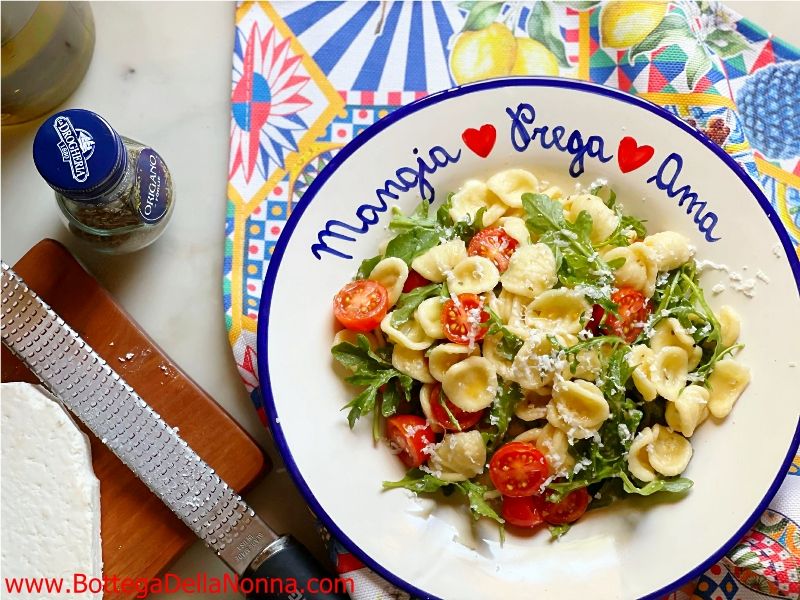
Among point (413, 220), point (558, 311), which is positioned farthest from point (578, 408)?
point (413, 220)

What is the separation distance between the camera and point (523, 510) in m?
1.60

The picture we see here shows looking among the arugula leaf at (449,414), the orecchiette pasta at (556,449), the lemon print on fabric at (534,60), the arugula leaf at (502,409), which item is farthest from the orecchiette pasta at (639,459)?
the lemon print on fabric at (534,60)

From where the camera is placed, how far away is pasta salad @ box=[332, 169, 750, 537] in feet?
5.07

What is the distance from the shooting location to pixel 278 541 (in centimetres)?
172

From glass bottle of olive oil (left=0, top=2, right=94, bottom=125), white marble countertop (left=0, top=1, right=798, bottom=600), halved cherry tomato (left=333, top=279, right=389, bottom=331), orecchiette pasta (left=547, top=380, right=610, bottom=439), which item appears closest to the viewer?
orecchiette pasta (left=547, top=380, right=610, bottom=439)

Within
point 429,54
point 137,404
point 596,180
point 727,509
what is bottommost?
point 727,509

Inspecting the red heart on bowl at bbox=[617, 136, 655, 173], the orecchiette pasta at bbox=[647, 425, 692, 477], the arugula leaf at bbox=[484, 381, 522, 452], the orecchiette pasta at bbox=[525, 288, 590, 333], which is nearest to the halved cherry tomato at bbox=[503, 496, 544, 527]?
the arugula leaf at bbox=[484, 381, 522, 452]

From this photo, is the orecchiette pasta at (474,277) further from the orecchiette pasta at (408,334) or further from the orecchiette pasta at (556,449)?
the orecchiette pasta at (556,449)

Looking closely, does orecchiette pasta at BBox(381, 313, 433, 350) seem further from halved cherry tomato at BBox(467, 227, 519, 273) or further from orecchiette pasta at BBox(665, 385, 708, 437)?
orecchiette pasta at BBox(665, 385, 708, 437)

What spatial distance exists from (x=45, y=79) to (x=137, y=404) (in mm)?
825

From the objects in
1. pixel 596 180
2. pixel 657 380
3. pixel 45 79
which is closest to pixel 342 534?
pixel 657 380

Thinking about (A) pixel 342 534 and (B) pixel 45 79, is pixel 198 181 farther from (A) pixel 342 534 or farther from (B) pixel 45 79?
(A) pixel 342 534

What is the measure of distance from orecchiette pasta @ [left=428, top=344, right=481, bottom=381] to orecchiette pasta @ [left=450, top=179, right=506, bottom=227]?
→ 0.93 ft

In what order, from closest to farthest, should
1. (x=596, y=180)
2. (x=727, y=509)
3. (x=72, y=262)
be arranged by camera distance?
(x=727, y=509)
(x=596, y=180)
(x=72, y=262)
